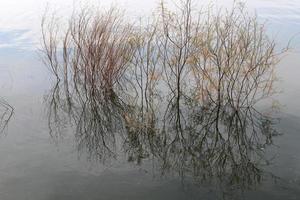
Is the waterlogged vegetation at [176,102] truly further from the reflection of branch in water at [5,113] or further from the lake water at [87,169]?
the reflection of branch in water at [5,113]

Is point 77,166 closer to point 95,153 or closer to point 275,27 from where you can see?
point 95,153

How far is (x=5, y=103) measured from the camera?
537 inches

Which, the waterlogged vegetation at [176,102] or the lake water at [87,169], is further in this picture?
the waterlogged vegetation at [176,102]

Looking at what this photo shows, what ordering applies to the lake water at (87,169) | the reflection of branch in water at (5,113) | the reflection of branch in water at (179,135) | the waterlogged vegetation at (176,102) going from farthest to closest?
the reflection of branch in water at (5,113) → the waterlogged vegetation at (176,102) → the reflection of branch in water at (179,135) → the lake water at (87,169)

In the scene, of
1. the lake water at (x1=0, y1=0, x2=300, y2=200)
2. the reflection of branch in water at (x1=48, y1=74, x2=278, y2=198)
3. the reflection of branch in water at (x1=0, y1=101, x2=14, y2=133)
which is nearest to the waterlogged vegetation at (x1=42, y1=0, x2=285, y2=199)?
the reflection of branch in water at (x1=48, y1=74, x2=278, y2=198)

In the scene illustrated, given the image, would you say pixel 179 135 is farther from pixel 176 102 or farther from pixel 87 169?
pixel 87 169

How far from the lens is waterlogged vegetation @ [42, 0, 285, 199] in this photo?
10.1 m

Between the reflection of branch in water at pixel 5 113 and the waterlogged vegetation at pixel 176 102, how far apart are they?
1127 millimetres

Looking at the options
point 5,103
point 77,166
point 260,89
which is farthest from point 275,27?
point 77,166

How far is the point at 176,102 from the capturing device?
13.5 metres

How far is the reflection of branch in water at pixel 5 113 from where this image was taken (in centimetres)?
1189

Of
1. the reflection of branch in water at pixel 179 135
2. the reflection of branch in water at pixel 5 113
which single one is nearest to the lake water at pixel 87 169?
the reflection of branch in water at pixel 5 113

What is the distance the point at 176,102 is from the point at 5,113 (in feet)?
16.2

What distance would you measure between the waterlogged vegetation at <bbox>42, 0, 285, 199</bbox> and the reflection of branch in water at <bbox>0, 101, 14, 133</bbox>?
1127 millimetres
